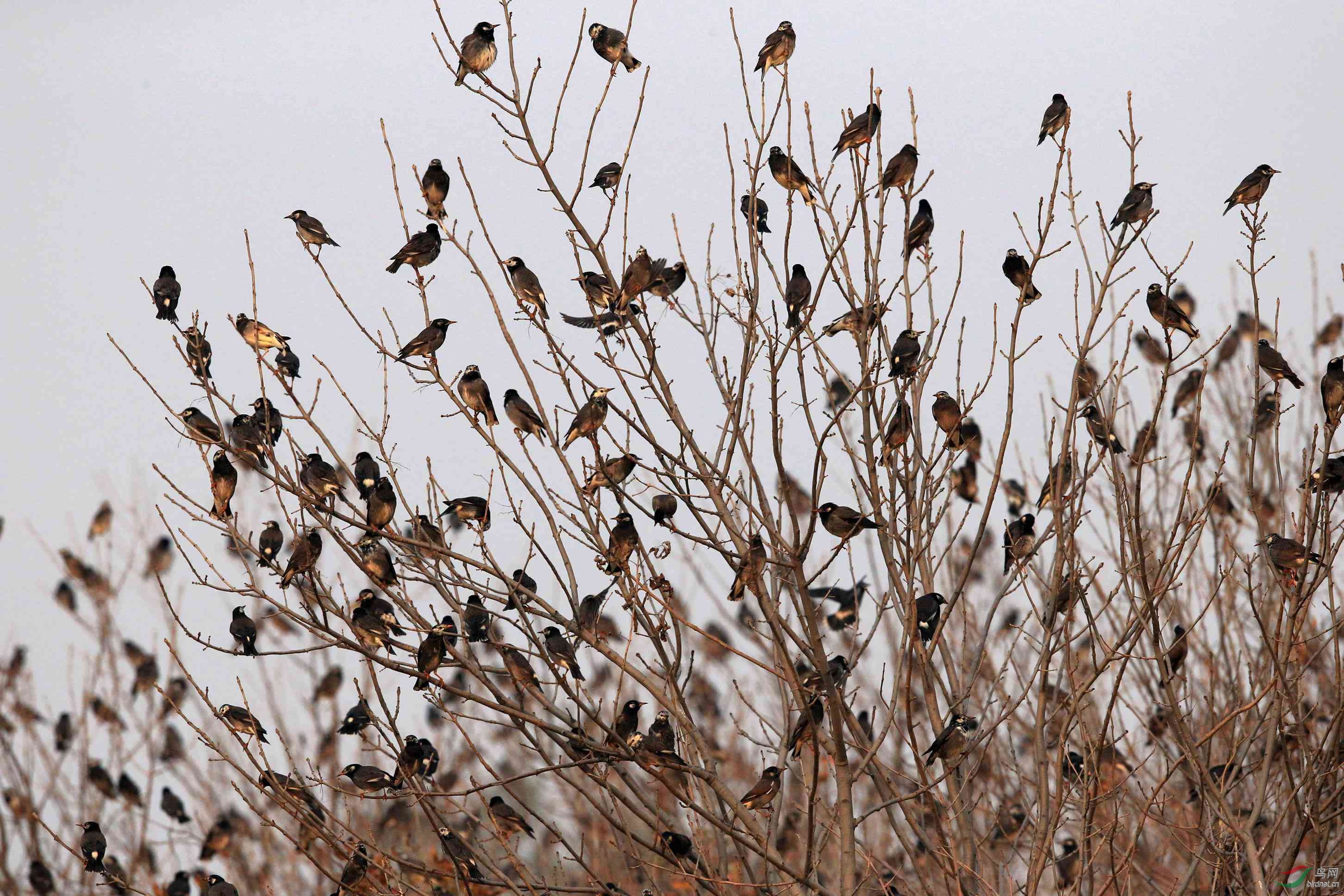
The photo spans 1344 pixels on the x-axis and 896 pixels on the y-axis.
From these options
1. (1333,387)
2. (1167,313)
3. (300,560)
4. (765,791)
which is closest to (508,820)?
(765,791)

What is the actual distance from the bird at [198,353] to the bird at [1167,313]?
3.66m

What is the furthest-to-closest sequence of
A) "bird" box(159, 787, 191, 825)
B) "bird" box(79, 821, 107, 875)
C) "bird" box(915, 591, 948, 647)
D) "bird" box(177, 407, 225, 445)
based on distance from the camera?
"bird" box(159, 787, 191, 825)
"bird" box(79, 821, 107, 875)
"bird" box(915, 591, 948, 647)
"bird" box(177, 407, 225, 445)

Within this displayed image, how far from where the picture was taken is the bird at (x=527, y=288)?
203 inches

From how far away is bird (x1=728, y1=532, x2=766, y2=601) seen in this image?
175 inches

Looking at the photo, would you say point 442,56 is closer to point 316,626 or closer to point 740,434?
point 740,434

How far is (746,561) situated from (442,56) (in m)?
2.27

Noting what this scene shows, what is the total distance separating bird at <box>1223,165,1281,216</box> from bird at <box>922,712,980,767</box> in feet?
9.73

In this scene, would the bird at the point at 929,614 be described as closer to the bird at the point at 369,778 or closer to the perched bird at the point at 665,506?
the perched bird at the point at 665,506

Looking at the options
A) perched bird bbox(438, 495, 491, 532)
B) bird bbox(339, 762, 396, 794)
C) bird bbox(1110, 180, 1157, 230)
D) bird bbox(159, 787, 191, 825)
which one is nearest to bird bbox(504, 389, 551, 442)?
perched bird bbox(438, 495, 491, 532)

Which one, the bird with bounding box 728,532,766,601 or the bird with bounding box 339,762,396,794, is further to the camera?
the bird with bounding box 339,762,396,794

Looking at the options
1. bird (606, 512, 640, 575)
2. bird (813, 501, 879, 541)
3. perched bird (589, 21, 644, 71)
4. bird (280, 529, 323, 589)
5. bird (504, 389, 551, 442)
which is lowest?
bird (280, 529, 323, 589)

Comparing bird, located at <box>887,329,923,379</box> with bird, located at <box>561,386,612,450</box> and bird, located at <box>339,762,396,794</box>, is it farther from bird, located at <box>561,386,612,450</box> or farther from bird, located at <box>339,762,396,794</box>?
bird, located at <box>339,762,396,794</box>

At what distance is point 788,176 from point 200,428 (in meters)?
2.70

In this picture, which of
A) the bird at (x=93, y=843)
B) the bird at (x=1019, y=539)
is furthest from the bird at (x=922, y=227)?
the bird at (x=93, y=843)
